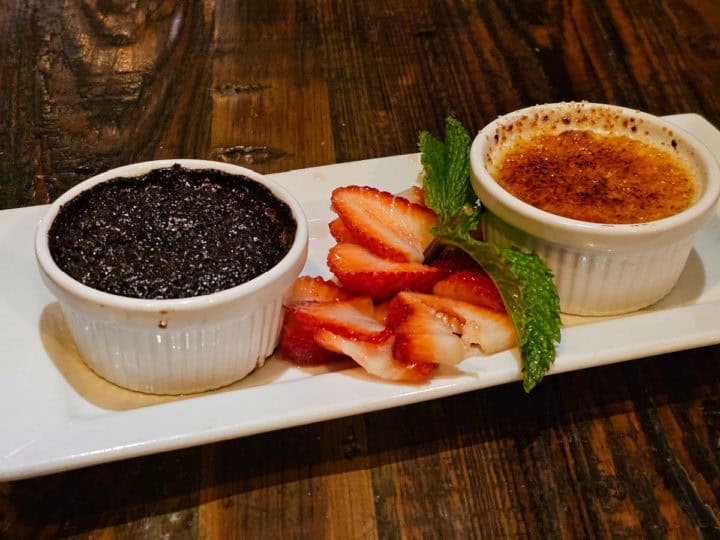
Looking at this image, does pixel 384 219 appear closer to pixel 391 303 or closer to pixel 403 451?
pixel 391 303

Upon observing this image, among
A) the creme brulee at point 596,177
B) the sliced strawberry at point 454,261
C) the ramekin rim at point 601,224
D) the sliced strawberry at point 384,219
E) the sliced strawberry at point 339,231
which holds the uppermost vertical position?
the ramekin rim at point 601,224

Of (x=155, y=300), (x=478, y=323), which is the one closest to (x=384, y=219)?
(x=478, y=323)

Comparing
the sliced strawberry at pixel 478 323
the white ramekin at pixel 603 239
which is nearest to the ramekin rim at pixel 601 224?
the white ramekin at pixel 603 239

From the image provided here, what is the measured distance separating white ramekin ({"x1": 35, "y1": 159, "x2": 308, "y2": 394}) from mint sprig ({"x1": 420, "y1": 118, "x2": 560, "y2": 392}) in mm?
327

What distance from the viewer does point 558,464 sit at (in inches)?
57.1

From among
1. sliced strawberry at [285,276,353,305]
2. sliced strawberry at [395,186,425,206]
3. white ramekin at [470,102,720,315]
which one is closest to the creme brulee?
white ramekin at [470,102,720,315]

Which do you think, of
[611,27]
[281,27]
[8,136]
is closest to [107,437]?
[8,136]

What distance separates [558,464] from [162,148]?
1.45m

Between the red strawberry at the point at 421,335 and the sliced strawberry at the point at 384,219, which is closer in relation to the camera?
the red strawberry at the point at 421,335

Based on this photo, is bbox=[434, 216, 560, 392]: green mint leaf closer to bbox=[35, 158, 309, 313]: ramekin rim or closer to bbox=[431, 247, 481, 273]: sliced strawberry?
bbox=[431, 247, 481, 273]: sliced strawberry

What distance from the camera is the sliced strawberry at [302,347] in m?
1.50

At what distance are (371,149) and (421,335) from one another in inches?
39.8

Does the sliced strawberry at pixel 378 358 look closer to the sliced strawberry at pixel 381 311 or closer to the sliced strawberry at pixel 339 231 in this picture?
the sliced strawberry at pixel 381 311

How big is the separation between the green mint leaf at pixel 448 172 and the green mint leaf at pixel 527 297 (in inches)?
4.5
